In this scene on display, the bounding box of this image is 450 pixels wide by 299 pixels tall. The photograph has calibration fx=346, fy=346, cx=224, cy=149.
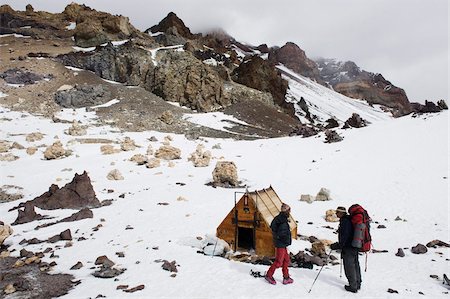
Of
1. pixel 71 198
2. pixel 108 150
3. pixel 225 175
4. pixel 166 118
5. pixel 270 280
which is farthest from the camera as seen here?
pixel 166 118

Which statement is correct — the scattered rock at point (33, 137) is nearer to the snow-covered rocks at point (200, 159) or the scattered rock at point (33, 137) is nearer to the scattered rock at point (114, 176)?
the scattered rock at point (114, 176)

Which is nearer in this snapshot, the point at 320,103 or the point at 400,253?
the point at 400,253

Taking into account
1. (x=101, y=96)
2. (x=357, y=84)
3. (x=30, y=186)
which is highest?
(x=357, y=84)

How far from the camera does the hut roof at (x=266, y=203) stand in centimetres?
1195

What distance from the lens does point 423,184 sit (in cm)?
2152

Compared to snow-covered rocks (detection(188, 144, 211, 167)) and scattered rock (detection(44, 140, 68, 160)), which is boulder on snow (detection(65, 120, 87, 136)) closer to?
scattered rock (detection(44, 140, 68, 160))

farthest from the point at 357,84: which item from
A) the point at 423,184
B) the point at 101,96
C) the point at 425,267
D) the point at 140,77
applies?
the point at 425,267

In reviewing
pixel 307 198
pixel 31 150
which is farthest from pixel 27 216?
pixel 31 150

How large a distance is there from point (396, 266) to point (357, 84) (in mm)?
194684

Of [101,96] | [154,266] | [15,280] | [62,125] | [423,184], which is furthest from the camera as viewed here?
[101,96]

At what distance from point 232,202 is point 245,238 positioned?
21.2 ft

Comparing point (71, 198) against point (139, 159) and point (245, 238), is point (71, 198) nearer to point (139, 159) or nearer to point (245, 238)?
point (245, 238)

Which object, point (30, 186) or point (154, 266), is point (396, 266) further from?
point (30, 186)

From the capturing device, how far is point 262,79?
9112 cm
